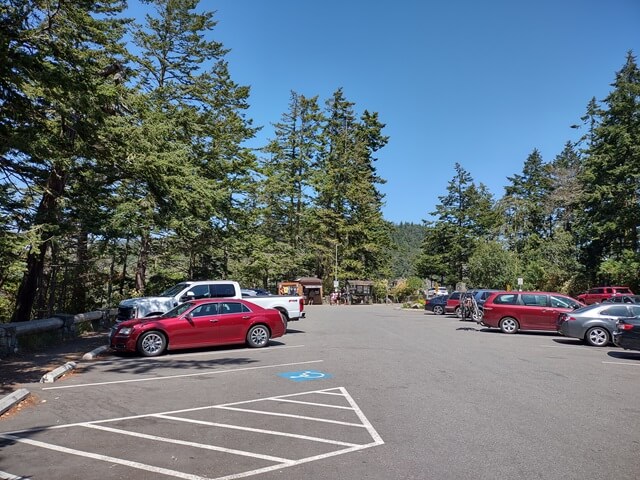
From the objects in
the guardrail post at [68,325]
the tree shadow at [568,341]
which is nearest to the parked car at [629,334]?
the tree shadow at [568,341]

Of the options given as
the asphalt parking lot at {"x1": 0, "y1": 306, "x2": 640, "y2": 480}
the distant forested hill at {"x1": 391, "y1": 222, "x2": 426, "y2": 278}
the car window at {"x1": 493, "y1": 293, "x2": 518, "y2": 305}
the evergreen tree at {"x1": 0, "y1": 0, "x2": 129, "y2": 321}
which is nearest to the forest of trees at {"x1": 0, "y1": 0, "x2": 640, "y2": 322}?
the evergreen tree at {"x1": 0, "y1": 0, "x2": 129, "y2": 321}

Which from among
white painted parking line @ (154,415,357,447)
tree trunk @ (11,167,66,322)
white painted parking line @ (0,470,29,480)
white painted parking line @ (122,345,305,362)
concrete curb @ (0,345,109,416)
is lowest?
white painted parking line @ (154,415,357,447)

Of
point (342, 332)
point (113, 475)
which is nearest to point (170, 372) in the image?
point (113, 475)

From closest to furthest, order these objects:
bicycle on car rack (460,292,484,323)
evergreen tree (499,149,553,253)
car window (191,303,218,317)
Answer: car window (191,303,218,317)
bicycle on car rack (460,292,484,323)
evergreen tree (499,149,553,253)

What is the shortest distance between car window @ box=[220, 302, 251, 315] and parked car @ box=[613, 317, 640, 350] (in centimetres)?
1038

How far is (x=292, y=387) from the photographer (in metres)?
9.16

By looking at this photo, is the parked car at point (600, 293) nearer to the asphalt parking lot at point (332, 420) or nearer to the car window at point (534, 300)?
the car window at point (534, 300)

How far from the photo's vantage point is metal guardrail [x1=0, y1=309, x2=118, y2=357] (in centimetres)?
1229

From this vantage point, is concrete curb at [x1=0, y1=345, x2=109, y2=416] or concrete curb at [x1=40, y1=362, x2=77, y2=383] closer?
concrete curb at [x1=0, y1=345, x2=109, y2=416]

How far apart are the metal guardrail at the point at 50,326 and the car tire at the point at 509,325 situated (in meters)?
16.0

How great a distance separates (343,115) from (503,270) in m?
34.8

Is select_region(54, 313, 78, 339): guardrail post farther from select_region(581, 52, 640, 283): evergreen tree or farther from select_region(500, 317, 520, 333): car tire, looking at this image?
select_region(581, 52, 640, 283): evergreen tree

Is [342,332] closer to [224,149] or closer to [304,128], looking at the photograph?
[224,149]

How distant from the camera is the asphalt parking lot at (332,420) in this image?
5062mm
